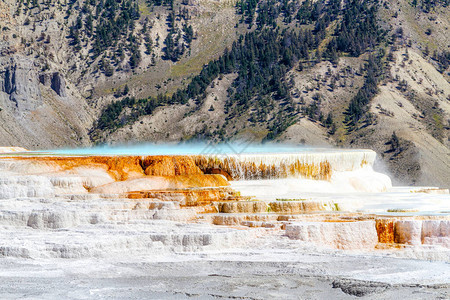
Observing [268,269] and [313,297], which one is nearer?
[313,297]

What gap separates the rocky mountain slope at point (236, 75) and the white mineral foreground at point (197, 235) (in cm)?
4035

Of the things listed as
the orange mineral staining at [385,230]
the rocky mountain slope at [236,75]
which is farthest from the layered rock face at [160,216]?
the rocky mountain slope at [236,75]

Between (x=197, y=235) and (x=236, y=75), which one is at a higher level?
(x=236, y=75)

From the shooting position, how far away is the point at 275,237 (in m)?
29.3

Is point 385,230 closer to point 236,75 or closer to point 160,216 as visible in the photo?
point 160,216

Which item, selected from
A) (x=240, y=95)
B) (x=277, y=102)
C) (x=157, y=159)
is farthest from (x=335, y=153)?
(x=240, y=95)

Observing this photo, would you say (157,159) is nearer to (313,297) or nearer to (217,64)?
(313,297)

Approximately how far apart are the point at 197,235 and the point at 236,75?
8311cm

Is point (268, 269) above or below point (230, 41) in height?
below

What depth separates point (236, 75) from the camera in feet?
358

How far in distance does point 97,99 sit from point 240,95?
26898mm

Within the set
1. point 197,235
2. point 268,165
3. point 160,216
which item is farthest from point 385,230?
point 268,165

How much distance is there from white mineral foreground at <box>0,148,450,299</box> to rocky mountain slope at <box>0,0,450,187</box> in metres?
40.4

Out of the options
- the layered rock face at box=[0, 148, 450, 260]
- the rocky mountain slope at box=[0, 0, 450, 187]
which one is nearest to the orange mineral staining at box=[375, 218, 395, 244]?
the layered rock face at box=[0, 148, 450, 260]
